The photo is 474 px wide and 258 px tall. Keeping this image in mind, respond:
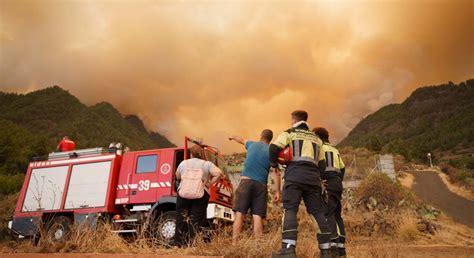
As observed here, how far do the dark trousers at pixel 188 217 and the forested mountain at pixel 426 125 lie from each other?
48246mm

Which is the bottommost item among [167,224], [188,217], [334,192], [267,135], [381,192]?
[188,217]

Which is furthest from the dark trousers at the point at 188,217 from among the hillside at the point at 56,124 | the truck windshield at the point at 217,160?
the hillside at the point at 56,124

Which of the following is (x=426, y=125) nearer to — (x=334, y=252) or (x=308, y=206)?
(x=334, y=252)

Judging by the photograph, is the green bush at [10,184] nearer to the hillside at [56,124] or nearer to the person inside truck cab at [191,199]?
the hillside at [56,124]

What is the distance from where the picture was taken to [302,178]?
428cm

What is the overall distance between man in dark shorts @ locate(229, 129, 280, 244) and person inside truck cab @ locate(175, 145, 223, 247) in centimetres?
50

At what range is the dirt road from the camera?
16.4m

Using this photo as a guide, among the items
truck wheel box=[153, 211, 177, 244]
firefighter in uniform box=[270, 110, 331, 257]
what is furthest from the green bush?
firefighter in uniform box=[270, 110, 331, 257]

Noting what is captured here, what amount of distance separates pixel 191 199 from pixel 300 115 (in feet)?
6.49

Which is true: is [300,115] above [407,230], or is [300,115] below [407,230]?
above

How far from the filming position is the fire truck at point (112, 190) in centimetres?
888

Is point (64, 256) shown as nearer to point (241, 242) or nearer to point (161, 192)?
point (241, 242)

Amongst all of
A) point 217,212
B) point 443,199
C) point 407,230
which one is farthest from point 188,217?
point 443,199

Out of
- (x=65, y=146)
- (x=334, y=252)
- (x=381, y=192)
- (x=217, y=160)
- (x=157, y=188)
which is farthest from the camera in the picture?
(x=381, y=192)
